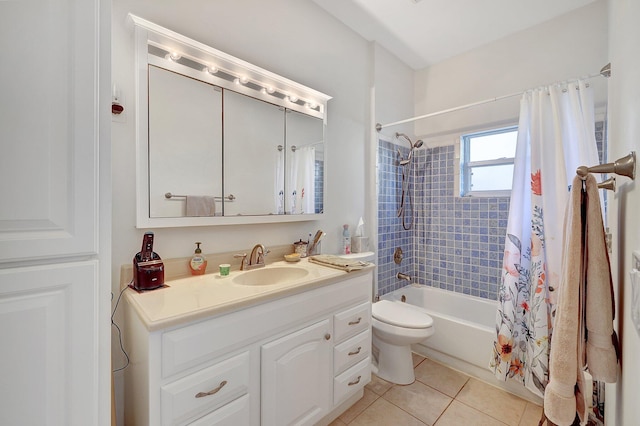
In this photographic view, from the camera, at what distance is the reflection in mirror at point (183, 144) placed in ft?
4.18

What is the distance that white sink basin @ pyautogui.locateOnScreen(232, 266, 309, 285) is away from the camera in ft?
4.97

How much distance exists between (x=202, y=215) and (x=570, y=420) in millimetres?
1621

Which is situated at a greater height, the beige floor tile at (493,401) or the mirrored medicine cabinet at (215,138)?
the mirrored medicine cabinet at (215,138)

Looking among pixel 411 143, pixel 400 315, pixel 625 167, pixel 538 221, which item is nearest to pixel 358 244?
pixel 400 315

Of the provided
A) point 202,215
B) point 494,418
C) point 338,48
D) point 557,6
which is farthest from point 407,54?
point 494,418

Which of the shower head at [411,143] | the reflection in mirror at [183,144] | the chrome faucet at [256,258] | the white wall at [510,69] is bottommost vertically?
the chrome faucet at [256,258]

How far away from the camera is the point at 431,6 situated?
1.98 meters

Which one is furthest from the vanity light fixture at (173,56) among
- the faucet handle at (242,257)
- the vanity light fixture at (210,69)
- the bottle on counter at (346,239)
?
the bottle on counter at (346,239)

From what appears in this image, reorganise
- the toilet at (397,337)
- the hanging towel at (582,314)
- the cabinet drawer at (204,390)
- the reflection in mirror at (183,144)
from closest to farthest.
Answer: the hanging towel at (582,314) → the cabinet drawer at (204,390) → the reflection in mirror at (183,144) → the toilet at (397,337)

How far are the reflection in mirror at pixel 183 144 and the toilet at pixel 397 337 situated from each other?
1414 mm

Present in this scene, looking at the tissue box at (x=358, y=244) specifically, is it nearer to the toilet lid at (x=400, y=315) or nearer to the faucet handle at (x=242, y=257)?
the toilet lid at (x=400, y=315)

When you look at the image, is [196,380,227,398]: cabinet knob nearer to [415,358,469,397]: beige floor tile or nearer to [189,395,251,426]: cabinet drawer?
[189,395,251,426]: cabinet drawer

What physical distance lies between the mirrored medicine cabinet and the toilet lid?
0.92 meters

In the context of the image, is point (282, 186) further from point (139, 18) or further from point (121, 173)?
point (139, 18)
